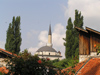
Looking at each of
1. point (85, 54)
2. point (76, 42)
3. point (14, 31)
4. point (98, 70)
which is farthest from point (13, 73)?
point (14, 31)

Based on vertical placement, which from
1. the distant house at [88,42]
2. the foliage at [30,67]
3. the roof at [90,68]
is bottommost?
the roof at [90,68]

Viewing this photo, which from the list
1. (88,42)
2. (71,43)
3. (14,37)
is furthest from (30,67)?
(14,37)

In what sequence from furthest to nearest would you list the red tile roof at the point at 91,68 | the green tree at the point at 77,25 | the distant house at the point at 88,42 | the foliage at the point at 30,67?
the green tree at the point at 77,25
the distant house at the point at 88,42
the red tile roof at the point at 91,68
the foliage at the point at 30,67

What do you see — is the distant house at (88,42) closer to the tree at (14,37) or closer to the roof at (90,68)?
the roof at (90,68)

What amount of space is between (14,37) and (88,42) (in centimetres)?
2283

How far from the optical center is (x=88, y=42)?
1977 cm

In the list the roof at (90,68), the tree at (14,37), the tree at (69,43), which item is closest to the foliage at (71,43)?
the tree at (69,43)

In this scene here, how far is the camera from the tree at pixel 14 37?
38.5m

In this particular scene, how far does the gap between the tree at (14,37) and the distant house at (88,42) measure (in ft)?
68.8

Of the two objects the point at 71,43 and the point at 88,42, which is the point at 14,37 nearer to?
the point at 71,43

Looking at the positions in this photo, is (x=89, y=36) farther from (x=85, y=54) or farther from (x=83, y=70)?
(x=83, y=70)

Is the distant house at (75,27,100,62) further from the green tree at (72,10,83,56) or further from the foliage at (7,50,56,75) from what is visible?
the green tree at (72,10,83,56)

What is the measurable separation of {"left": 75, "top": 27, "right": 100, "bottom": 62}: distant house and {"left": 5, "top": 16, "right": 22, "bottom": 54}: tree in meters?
21.0

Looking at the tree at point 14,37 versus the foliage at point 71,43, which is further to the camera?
the tree at point 14,37
